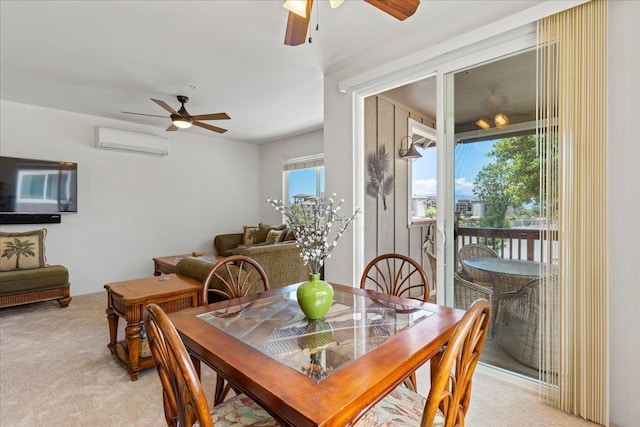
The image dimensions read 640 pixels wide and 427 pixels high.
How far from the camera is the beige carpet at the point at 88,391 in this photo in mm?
1792

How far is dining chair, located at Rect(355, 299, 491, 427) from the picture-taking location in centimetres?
77

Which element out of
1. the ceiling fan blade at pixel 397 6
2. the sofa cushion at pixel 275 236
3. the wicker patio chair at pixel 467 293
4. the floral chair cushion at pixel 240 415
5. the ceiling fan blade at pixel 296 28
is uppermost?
the ceiling fan blade at pixel 296 28

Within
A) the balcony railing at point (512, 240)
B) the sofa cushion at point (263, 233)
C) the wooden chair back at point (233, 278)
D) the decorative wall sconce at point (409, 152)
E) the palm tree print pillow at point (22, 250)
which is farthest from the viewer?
the sofa cushion at point (263, 233)

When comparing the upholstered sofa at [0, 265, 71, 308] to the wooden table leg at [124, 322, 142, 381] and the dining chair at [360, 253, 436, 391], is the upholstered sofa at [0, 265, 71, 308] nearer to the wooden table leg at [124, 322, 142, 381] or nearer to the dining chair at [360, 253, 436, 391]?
the wooden table leg at [124, 322, 142, 381]

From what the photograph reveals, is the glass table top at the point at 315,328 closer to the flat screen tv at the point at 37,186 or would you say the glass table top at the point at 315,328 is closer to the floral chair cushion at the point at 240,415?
the floral chair cushion at the point at 240,415

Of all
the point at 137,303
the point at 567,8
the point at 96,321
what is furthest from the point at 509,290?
the point at 96,321

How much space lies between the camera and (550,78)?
1.90m

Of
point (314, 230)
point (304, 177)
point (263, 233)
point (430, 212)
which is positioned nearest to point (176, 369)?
point (314, 230)

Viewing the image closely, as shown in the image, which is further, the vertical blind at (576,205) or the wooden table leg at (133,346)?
the wooden table leg at (133,346)

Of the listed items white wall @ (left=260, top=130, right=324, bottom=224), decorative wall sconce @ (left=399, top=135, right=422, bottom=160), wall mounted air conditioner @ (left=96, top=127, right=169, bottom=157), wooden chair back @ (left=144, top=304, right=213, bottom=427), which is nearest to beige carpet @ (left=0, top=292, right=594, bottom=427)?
wooden chair back @ (left=144, top=304, right=213, bottom=427)

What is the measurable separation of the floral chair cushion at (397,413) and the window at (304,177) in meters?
4.50

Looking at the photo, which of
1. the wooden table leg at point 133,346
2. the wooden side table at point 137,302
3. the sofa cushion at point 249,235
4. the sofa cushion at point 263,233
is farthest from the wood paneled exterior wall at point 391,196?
the sofa cushion at point 249,235

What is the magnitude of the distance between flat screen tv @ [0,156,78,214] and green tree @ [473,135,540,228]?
204 inches

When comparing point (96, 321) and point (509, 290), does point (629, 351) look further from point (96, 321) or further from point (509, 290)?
point (96, 321)
